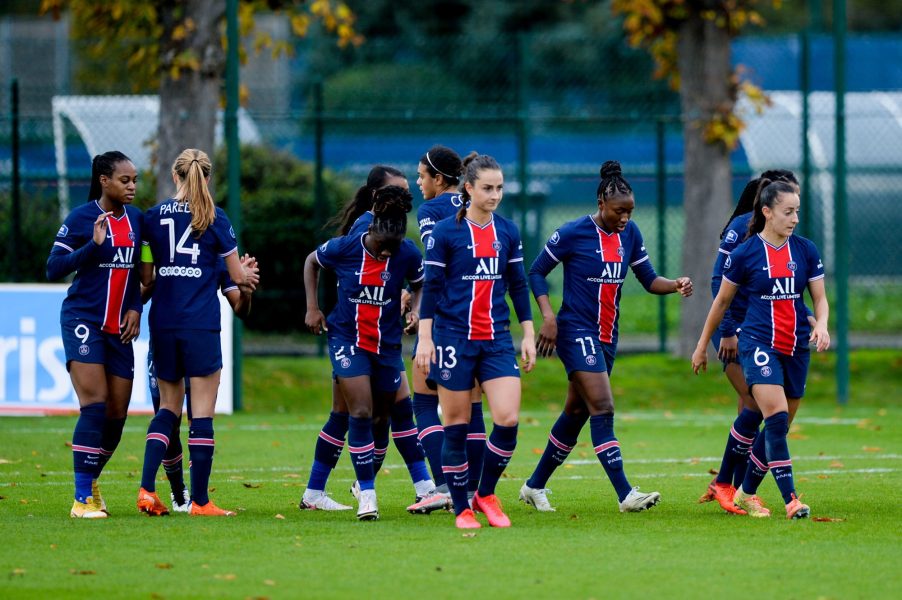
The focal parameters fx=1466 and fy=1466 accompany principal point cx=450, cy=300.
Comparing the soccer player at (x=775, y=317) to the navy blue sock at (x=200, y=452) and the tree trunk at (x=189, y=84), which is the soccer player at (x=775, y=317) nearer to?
the navy blue sock at (x=200, y=452)

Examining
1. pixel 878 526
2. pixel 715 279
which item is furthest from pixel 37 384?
pixel 878 526

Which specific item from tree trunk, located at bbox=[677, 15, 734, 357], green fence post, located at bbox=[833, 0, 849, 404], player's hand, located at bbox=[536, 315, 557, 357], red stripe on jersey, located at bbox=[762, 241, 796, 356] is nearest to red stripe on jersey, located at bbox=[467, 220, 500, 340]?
player's hand, located at bbox=[536, 315, 557, 357]

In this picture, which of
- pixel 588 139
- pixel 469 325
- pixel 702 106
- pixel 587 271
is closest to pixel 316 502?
pixel 469 325

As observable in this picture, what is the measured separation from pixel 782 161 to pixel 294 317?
7750 millimetres

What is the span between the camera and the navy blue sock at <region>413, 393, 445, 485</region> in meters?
8.56

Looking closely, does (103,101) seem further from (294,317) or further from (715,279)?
(715,279)

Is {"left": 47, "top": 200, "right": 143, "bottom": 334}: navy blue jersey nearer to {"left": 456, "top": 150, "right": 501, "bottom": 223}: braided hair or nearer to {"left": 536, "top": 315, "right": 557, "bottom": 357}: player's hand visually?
{"left": 456, "top": 150, "right": 501, "bottom": 223}: braided hair

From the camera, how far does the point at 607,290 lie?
8.43 m

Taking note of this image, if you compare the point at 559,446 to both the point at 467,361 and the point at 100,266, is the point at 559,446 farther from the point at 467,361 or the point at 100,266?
the point at 100,266

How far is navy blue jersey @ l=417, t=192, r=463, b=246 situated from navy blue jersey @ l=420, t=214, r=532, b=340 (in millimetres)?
828

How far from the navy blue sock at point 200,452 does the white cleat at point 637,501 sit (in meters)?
2.34

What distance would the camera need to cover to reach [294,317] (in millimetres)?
18172

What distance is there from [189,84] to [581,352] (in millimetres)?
8405

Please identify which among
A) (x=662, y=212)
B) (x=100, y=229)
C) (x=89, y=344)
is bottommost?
(x=89, y=344)
